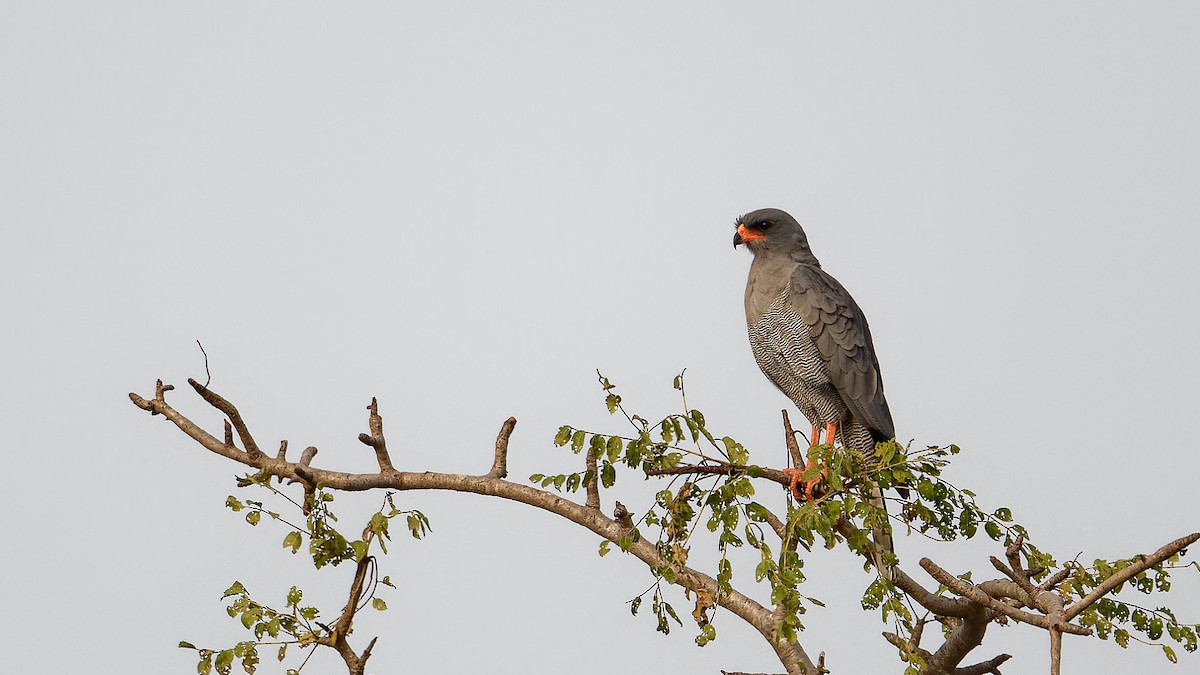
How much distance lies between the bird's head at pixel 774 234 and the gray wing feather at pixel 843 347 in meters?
0.24

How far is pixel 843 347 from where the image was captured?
5086 millimetres

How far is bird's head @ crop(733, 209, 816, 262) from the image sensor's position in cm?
538

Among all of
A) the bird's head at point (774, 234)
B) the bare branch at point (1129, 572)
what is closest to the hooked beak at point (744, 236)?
the bird's head at point (774, 234)

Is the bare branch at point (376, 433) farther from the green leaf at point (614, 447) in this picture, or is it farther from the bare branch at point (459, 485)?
the green leaf at point (614, 447)

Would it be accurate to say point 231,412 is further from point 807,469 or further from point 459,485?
point 807,469

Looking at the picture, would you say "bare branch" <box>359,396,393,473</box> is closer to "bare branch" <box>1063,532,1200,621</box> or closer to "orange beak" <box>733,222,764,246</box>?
"bare branch" <box>1063,532,1200,621</box>

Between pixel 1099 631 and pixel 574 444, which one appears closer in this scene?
pixel 574 444

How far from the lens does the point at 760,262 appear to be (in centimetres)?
542

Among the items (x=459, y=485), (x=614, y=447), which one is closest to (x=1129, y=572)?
(x=614, y=447)

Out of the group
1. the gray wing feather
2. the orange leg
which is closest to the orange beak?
the gray wing feather

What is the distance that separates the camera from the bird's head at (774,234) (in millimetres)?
5383

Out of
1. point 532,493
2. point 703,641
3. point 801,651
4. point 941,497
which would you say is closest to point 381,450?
point 532,493

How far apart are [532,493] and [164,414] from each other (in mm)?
1173

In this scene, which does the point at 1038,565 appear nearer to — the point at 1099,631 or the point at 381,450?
the point at 1099,631
